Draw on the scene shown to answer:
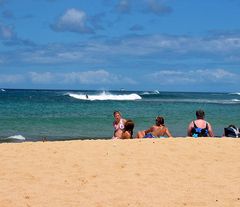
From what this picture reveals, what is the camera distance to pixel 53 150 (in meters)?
10.4

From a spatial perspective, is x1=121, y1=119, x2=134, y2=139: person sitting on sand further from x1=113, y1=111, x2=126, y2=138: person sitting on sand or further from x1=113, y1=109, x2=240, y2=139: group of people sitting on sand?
x1=113, y1=111, x2=126, y2=138: person sitting on sand

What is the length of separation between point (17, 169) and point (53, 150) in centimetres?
156

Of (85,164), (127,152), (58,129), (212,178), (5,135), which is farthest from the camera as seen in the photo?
(58,129)

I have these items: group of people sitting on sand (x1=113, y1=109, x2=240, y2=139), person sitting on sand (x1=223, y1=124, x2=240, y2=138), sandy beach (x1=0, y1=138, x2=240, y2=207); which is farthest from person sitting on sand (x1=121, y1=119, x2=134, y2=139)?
person sitting on sand (x1=223, y1=124, x2=240, y2=138)

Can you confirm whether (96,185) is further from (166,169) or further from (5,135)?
(5,135)

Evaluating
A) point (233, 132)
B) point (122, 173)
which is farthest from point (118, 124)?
point (122, 173)

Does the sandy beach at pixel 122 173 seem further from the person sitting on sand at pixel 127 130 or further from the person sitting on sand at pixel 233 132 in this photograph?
the person sitting on sand at pixel 233 132

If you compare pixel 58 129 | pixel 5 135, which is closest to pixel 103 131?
pixel 58 129

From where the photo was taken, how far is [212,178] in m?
8.73

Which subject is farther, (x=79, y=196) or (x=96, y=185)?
(x=96, y=185)

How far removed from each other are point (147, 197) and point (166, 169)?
1789mm

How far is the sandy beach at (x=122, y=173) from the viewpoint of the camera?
7.35m

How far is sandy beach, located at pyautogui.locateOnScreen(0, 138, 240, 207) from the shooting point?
7348 mm

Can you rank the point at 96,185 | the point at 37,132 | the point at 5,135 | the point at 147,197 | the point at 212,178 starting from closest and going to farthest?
1. the point at 147,197
2. the point at 96,185
3. the point at 212,178
4. the point at 5,135
5. the point at 37,132
